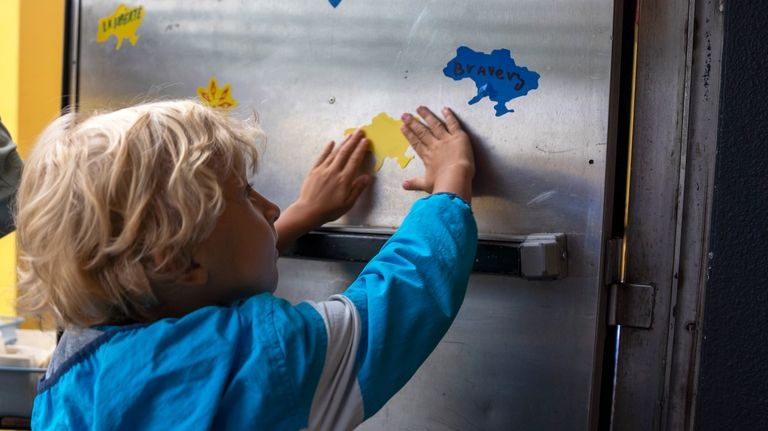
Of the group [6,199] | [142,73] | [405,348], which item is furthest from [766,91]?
[6,199]

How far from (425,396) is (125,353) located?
47 centimetres

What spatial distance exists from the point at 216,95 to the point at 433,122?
449mm

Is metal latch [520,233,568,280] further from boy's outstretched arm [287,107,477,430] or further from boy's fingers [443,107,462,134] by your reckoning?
boy's fingers [443,107,462,134]

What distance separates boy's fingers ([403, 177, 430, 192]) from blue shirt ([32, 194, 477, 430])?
0.12 meters

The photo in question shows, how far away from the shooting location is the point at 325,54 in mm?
1188

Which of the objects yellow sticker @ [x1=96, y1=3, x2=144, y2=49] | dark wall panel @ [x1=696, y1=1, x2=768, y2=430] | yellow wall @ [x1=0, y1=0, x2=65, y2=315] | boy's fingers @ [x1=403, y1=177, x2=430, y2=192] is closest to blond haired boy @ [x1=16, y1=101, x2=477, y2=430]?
boy's fingers @ [x1=403, y1=177, x2=430, y2=192]

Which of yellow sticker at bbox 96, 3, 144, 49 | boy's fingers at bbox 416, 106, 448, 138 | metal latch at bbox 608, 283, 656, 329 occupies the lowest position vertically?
metal latch at bbox 608, 283, 656, 329

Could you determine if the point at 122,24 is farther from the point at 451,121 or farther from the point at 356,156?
the point at 451,121

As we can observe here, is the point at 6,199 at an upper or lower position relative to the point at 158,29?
lower

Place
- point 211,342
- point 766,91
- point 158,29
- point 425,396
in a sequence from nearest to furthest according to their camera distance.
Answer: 1. point 211,342
2. point 766,91
3. point 425,396
4. point 158,29

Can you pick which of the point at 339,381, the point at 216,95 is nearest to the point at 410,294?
the point at 339,381

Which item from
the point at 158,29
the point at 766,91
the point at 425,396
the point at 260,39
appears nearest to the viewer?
the point at 766,91

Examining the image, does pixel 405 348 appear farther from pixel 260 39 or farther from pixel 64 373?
pixel 260 39

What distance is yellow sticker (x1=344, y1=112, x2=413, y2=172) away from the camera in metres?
1.12
